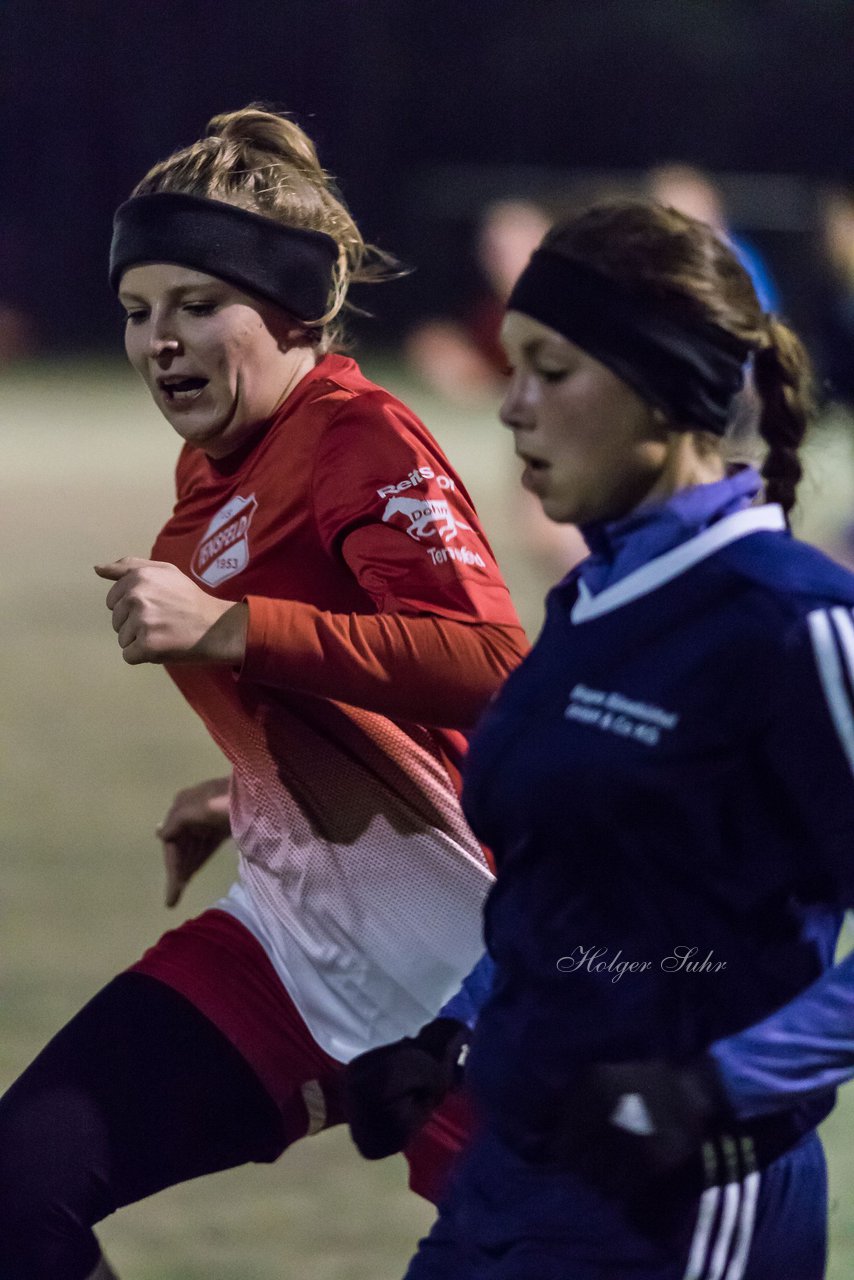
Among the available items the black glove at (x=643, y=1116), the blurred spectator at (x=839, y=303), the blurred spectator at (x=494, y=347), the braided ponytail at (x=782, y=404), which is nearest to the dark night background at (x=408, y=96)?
the blurred spectator at (x=494, y=347)

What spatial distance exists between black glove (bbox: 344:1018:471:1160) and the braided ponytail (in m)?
0.76

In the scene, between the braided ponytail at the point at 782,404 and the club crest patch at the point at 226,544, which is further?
the club crest patch at the point at 226,544

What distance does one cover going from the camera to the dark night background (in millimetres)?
31250

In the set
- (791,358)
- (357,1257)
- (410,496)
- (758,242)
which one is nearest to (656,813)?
(791,358)

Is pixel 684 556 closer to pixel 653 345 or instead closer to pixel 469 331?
pixel 653 345

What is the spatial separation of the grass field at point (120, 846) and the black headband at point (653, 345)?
40cm

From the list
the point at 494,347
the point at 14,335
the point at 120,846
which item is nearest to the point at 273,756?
the point at 120,846

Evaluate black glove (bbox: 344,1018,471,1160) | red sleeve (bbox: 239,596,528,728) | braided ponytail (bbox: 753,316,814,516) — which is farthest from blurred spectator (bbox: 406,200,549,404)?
braided ponytail (bbox: 753,316,814,516)

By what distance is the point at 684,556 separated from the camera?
206cm

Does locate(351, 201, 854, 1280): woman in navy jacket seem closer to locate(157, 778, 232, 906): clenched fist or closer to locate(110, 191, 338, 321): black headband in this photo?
locate(110, 191, 338, 321): black headband

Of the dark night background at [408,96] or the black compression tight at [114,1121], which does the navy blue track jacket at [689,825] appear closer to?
the black compression tight at [114,1121]

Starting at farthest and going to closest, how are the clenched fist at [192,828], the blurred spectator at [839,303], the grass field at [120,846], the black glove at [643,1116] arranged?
1. the blurred spectator at [839,303]
2. the grass field at [120,846]
3. the clenched fist at [192,828]
4. the black glove at [643,1116]

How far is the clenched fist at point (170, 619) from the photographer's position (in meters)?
2.48

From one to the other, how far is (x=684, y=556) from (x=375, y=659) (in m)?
0.60
